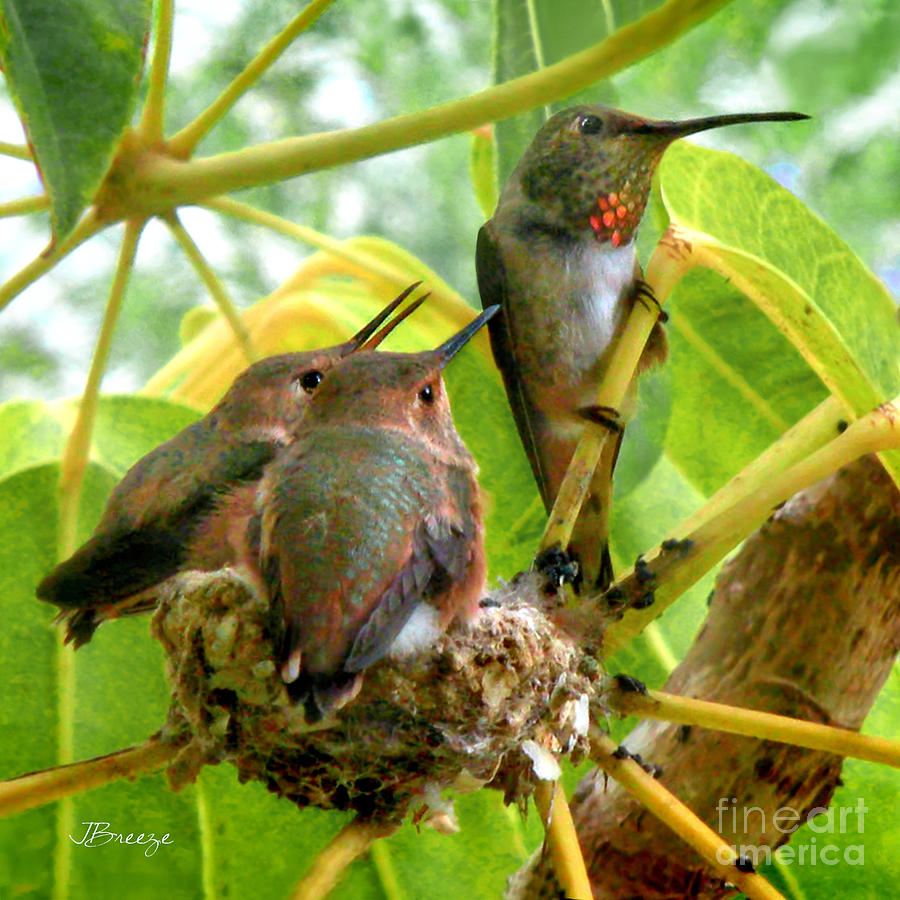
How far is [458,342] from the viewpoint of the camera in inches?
68.4

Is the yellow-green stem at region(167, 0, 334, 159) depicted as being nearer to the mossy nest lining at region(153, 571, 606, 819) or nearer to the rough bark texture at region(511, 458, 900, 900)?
the mossy nest lining at region(153, 571, 606, 819)

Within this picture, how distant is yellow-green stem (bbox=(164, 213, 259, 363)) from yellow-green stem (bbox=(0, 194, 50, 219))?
0.15 meters

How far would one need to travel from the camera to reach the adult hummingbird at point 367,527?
1291mm

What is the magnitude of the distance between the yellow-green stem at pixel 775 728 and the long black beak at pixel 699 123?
69 cm

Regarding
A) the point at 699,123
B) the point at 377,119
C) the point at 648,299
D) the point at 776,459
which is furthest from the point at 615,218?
the point at 377,119

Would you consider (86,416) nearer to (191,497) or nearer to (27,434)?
(191,497)

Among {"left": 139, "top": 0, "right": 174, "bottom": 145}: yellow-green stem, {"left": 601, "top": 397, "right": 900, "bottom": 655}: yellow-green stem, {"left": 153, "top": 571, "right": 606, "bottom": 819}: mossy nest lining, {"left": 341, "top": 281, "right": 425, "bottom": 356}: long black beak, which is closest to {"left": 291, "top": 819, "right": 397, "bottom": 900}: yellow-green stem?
{"left": 153, "top": 571, "right": 606, "bottom": 819}: mossy nest lining

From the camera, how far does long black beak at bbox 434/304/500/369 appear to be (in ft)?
5.64

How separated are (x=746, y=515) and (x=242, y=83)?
2.30ft

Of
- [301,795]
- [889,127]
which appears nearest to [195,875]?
[301,795]

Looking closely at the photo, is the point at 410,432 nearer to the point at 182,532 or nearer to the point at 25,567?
the point at 182,532

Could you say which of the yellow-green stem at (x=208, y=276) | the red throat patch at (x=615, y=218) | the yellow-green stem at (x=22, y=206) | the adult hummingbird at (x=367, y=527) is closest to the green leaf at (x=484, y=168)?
the red throat patch at (x=615, y=218)

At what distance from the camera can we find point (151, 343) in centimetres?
435
